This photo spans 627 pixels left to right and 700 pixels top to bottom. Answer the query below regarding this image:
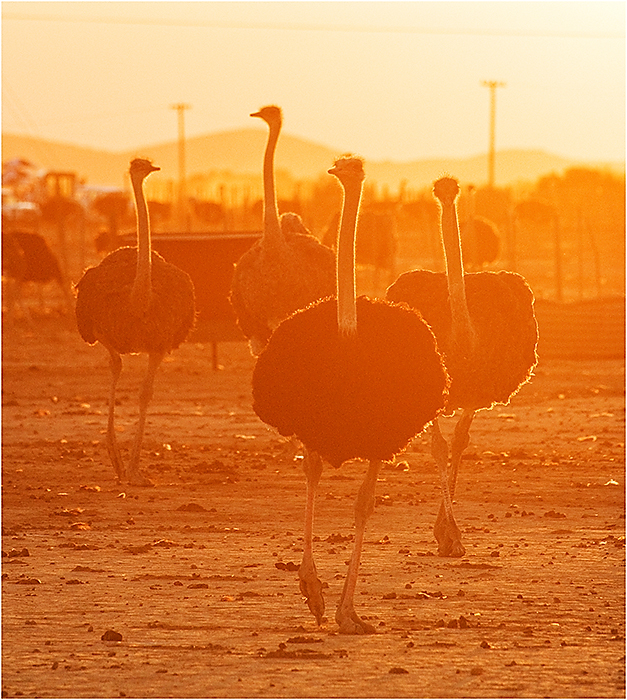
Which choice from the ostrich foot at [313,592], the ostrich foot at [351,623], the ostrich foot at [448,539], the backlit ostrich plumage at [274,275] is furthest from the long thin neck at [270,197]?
the ostrich foot at [351,623]

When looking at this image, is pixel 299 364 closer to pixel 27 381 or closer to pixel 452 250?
pixel 452 250

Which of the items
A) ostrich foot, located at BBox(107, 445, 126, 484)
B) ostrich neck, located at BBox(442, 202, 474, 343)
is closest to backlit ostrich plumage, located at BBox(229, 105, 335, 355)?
ostrich foot, located at BBox(107, 445, 126, 484)

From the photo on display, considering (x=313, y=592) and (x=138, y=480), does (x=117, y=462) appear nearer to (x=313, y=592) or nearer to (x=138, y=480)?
(x=138, y=480)

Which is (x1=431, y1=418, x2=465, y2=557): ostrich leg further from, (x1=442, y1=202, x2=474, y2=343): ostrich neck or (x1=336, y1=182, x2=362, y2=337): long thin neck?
(x1=336, y1=182, x2=362, y2=337): long thin neck

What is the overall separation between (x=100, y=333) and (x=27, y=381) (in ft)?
19.6

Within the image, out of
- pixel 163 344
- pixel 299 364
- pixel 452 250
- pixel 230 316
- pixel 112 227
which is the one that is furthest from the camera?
pixel 112 227

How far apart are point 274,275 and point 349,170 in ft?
17.4

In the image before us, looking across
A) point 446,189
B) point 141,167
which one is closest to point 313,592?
point 446,189

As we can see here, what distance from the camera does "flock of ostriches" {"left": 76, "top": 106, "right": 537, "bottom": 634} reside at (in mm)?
7293

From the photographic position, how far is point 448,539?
8820mm

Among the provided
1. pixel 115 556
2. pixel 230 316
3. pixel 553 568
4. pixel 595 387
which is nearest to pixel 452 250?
pixel 553 568

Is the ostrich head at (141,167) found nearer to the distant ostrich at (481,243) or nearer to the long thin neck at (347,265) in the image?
the long thin neck at (347,265)

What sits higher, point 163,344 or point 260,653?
point 163,344

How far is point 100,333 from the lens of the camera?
459 inches
